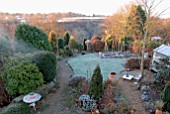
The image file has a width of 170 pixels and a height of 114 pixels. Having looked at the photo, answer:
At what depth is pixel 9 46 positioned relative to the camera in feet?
37.4

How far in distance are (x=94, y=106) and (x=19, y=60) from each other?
4.92m

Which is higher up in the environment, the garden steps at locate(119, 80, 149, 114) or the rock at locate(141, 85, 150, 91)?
the rock at locate(141, 85, 150, 91)

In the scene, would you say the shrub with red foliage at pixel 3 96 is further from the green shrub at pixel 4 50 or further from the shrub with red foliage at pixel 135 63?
the shrub with red foliage at pixel 135 63

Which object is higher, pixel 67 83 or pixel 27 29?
pixel 27 29

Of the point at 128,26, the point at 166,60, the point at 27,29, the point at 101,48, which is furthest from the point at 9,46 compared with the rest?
the point at 128,26

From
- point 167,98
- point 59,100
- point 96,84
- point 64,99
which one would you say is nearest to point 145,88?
point 167,98

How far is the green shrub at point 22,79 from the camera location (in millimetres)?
7926

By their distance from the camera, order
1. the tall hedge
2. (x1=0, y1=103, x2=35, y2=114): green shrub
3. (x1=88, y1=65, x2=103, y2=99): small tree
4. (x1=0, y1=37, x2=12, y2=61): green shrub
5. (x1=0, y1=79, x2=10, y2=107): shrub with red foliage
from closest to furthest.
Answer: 1. (x1=0, y1=103, x2=35, y2=114): green shrub
2. (x1=88, y1=65, x2=103, y2=99): small tree
3. (x1=0, y1=79, x2=10, y2=107): shrub with red foliage
4. (x1=0, y1=37, x2=12, y2=61): green shrub
5. the tall hedge

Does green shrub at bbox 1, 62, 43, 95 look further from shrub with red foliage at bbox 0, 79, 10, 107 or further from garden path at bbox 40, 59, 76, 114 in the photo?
garden path at bbox 40, 59, 76, 114

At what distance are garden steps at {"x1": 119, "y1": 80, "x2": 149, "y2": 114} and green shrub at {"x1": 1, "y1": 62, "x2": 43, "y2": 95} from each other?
470 centimetres

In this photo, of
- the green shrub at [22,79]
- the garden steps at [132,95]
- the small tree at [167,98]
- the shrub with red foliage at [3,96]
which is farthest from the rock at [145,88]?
the shrub with red foliage at [3,96]

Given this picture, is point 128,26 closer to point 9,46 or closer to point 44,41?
point 44,41

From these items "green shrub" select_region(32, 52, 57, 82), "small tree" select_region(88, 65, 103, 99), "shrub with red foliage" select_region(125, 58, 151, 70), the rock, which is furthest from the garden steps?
"green shrub" select_region(32, 52, 57, 82)

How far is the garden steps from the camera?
7476 millimetres
